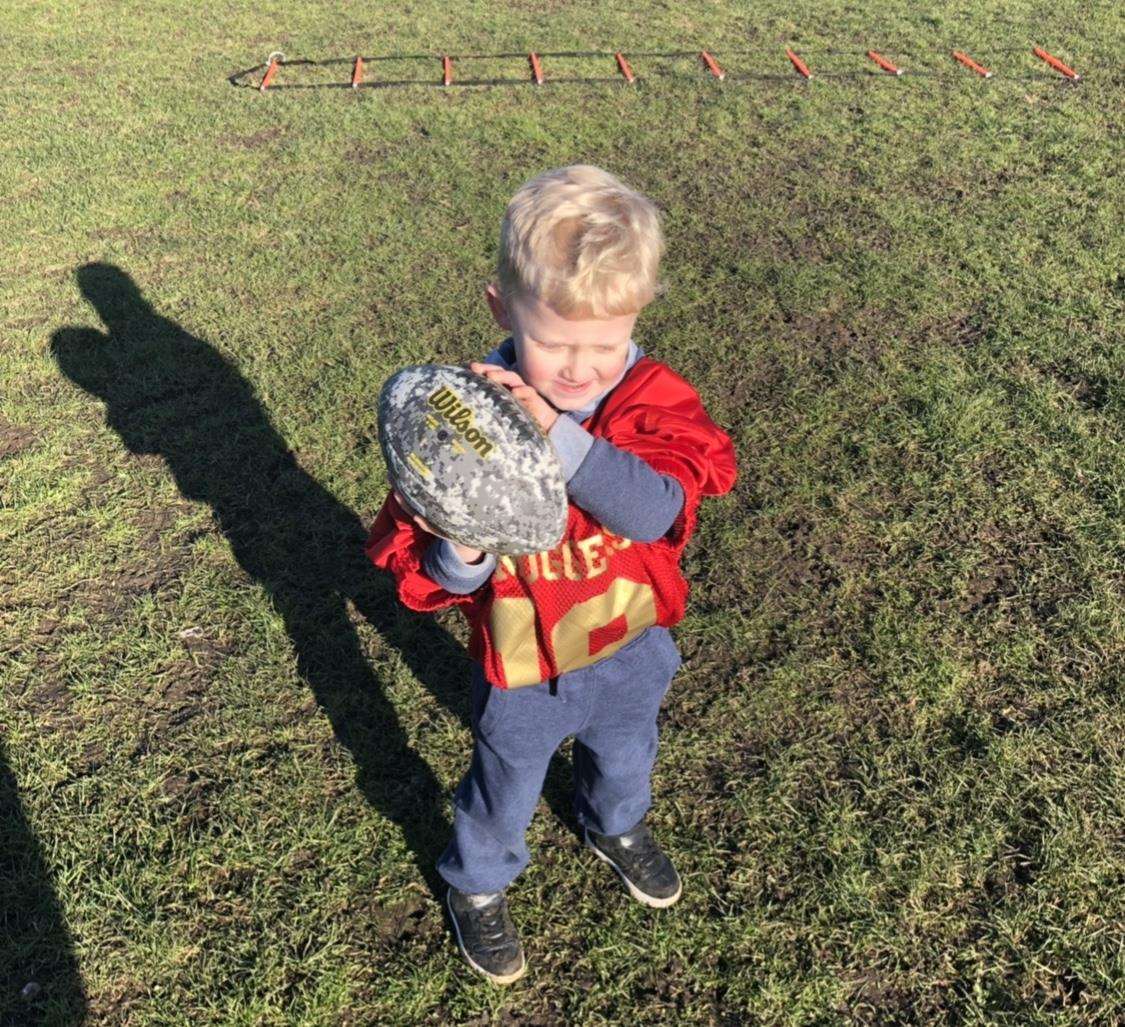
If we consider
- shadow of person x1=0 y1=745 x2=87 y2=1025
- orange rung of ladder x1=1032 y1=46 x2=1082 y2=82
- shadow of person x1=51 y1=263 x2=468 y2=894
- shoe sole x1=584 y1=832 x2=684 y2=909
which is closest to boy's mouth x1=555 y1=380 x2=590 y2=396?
shoe sole x1=584 y1=832 x2=684 y2=909

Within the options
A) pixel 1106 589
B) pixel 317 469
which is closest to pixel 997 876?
pixel 1106 589

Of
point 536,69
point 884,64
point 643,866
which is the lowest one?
point 536,69

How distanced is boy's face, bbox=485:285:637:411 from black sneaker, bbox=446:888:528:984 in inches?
65.4

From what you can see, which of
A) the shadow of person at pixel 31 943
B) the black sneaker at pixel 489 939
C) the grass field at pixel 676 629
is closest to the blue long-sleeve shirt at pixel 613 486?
the black sneaker at pixel 489 939

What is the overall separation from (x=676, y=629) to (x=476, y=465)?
229cm

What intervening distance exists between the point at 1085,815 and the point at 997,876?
42cm

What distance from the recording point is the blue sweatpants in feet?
8.27

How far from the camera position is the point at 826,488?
4848 millimetres

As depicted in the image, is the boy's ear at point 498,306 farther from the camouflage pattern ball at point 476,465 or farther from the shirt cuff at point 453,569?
the shirt cuff at point 453,569

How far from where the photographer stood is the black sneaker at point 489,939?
300 cm

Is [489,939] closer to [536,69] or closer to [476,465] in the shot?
[476,465]

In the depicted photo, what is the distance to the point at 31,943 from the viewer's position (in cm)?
312

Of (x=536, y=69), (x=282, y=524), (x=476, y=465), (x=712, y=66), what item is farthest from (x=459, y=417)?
(x=712, y=66)

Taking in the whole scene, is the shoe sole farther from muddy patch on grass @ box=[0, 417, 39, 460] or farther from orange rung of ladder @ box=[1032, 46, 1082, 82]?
orange rung of ladder @ box=[1032, 46, 1082, 82]
